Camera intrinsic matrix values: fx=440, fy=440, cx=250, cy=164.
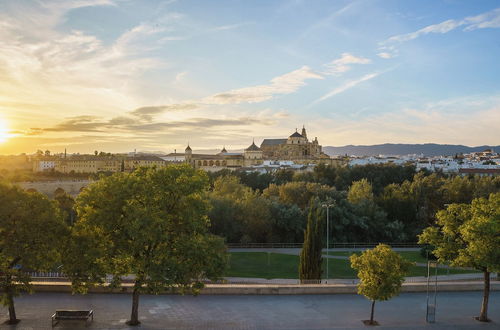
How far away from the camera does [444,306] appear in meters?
15.6

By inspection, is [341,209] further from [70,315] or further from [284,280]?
[70,315]

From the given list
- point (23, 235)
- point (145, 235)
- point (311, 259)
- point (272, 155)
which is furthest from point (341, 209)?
point (272, 155)

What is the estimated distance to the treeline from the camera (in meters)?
37.3

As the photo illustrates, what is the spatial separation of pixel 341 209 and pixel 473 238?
25.9 metres

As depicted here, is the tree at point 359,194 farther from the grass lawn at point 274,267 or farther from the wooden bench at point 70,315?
the wooden bench at point 70,315

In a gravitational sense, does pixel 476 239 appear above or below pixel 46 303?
above

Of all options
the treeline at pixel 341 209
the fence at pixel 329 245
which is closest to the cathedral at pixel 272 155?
the treeline at pixel 341 209

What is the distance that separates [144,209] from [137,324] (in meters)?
3.47

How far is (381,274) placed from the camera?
13516mm

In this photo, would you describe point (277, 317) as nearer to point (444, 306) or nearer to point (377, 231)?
point (444, 306)

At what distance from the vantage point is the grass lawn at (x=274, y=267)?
27.2 metres

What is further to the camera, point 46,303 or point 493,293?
point 493,293

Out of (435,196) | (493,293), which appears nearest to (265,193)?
(435,196)

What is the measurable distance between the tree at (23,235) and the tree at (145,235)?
0.72 metres
